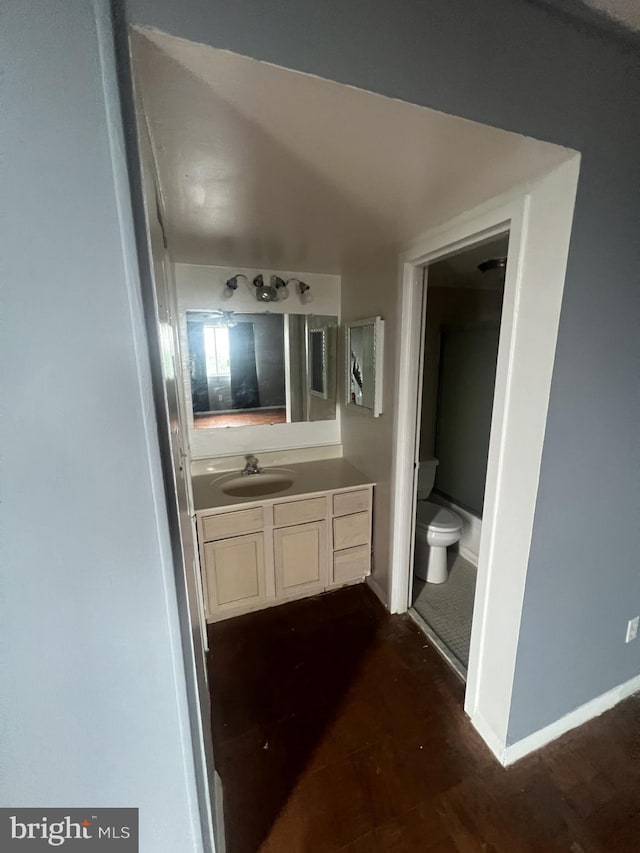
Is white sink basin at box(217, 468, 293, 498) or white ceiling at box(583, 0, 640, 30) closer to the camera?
white ceiling at box(583, 0, 640, 30)

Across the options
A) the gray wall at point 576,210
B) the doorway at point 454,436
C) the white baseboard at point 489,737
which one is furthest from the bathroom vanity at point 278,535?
the gray wall at point 576,210

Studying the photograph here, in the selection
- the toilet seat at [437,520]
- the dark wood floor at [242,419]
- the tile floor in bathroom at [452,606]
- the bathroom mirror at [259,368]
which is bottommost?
the tile floor in bathroom at [452,606]

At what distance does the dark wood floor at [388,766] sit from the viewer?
118cm

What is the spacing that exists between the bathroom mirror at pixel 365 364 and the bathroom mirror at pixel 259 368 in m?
0.22

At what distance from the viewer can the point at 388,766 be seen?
1.37m

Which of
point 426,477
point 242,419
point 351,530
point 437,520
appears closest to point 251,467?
point 242,419

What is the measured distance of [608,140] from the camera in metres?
0.98

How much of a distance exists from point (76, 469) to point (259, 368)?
1.82 meters

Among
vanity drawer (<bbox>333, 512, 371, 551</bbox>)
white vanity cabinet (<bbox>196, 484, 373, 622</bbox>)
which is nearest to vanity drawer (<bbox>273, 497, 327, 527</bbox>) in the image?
white vanity cabinet (<bbox>196, 484, 373, 622</bbox>)

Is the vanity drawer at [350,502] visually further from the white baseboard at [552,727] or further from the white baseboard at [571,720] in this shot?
the white baseboard at [571,720]

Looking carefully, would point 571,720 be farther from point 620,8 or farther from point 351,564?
point 620,8

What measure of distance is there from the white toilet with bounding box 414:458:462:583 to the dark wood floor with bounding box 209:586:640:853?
605mm

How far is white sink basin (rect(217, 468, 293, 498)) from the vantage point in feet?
7.58

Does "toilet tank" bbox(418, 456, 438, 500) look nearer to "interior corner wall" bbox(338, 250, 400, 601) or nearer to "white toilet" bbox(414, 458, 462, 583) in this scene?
"white toilet" bbox(414, 458, 462, 583)
